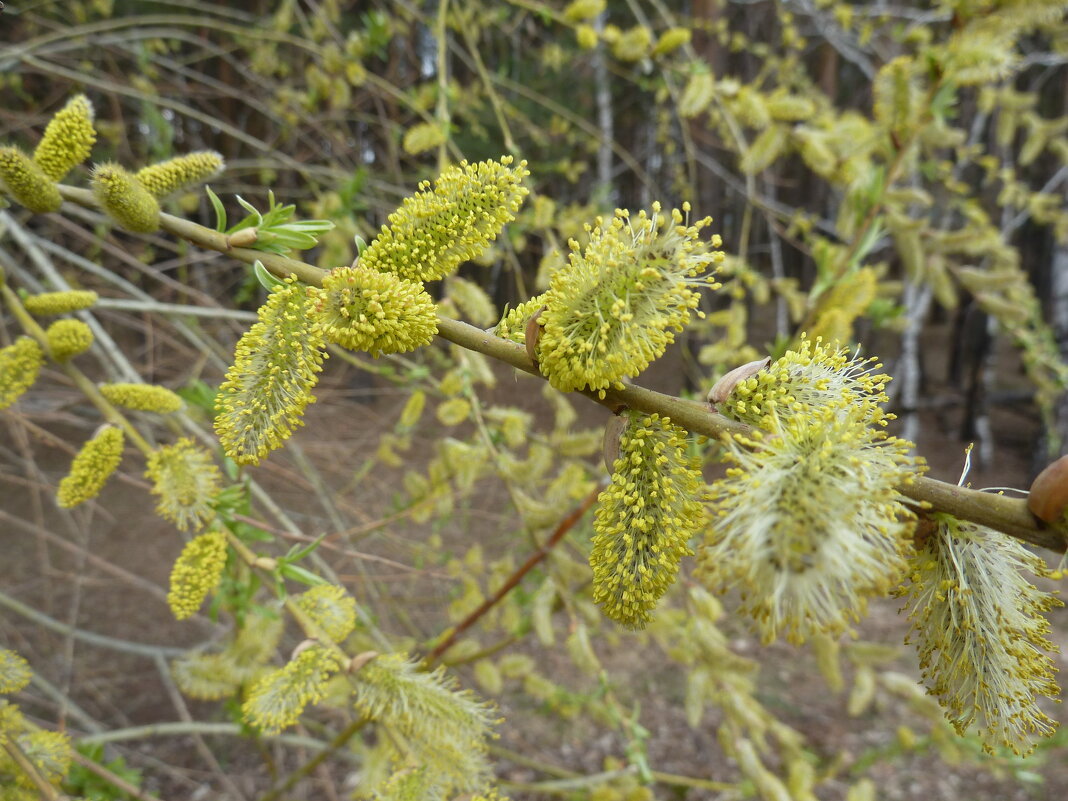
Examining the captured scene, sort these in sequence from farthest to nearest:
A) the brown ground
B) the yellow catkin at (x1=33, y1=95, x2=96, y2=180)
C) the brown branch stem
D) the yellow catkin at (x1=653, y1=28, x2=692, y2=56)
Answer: the brown ground, the yellow catkin at (x1=653, y1=28, x2=692, y2=56), the brown branch stem, the yellow catkin at (x1=33, y1=95, x2=96, y2=180)

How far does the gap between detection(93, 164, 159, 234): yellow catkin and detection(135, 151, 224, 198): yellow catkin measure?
3.6 inches

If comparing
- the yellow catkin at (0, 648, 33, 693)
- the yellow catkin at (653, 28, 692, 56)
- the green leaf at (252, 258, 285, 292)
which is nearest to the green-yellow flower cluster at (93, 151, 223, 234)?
the green leaf at (252, 258, 285, 292)

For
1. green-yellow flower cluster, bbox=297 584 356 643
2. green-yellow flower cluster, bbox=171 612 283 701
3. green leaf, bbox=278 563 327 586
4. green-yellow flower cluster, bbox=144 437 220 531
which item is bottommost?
green-yellow flower cluster, bbox=171 612 283 701

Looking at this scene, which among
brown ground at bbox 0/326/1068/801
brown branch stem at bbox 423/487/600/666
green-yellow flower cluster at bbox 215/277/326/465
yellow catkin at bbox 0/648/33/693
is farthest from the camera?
brown ground at bbox 0/326/1068/801

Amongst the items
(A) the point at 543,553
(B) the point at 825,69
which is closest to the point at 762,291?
(A) the point at 543,553

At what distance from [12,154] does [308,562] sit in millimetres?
1830

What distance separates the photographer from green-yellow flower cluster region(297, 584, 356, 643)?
3.15ft

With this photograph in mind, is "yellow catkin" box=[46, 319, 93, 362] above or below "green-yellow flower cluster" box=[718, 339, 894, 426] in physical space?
above

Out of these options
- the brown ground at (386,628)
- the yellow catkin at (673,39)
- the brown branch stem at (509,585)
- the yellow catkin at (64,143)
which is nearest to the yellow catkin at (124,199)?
the yellow catkin at (64,143)

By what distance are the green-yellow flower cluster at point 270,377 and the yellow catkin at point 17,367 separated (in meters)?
0.52

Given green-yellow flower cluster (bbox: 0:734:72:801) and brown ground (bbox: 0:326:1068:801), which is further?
brown ground (bbox: 0:326:1068:801)

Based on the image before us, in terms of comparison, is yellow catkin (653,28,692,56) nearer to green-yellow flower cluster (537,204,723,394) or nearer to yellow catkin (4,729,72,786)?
green-yellow flower cluster (537,204,723,394)

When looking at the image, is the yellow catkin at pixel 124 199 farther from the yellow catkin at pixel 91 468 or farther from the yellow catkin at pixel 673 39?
the yellow catkin at pixel 673 39

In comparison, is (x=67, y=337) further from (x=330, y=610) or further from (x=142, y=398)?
(x=330, y=610)
